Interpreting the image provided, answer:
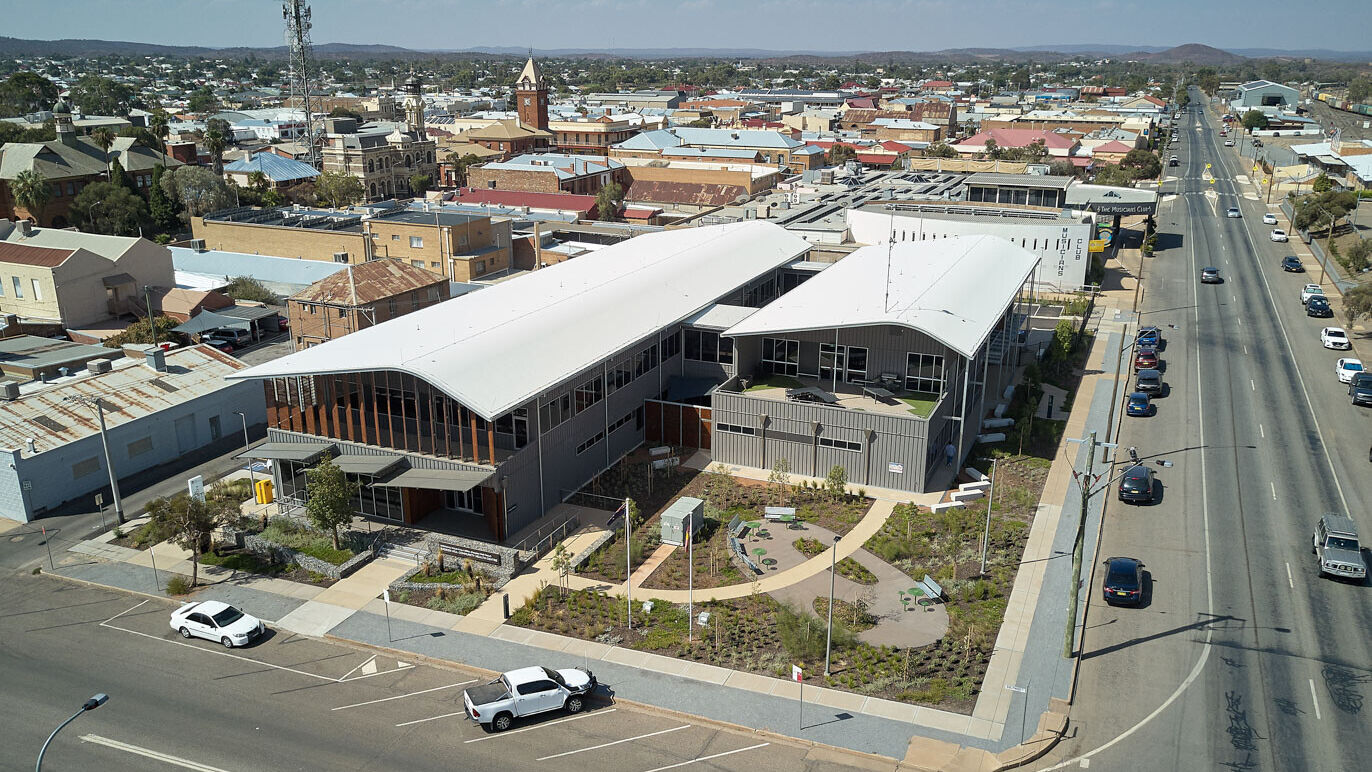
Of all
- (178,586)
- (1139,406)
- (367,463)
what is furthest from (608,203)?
(178,586)

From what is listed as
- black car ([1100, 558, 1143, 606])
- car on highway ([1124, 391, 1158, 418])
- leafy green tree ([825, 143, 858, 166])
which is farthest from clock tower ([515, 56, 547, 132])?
black car ([1100, 558, 1143, 606])

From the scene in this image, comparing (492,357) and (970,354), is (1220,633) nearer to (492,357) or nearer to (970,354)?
(970,354)

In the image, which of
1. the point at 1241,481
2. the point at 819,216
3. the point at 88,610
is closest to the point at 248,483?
the point at 88,610

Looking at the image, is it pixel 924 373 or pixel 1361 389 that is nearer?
pixel 924 373

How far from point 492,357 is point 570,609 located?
11.8 m

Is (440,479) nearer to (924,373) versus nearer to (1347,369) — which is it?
(924,373)

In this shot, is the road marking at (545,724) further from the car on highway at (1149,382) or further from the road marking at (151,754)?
the car on highway at (1149,382)

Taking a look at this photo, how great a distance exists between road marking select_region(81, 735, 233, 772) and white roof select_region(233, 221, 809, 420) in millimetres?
14701

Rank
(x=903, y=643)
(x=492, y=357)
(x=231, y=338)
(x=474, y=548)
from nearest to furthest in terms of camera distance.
Answer: (x=903, y=643)
(x=474, y=548)
(x=492, y=357)
(x=231, y=338)

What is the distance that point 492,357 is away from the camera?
39562 millimetres

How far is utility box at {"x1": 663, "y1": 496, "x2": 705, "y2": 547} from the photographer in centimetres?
3766

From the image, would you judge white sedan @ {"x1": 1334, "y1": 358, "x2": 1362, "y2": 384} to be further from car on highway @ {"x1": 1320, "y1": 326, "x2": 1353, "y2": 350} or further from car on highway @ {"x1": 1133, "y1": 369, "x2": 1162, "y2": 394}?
car on highway @ {"x1": 1133, "y1": 369, "x2": 1162, "y2": 394}

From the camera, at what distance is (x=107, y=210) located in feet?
318

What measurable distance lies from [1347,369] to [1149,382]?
42.1 feet
